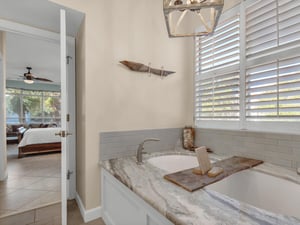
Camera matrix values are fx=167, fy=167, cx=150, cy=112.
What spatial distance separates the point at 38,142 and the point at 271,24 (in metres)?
5.48

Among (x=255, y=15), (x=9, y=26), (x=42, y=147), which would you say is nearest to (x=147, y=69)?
(x=255, y=15)

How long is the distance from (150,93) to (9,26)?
169cm

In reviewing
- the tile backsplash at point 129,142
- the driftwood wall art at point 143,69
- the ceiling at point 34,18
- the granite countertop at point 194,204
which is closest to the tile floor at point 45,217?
the tile backsplash at point 129,142

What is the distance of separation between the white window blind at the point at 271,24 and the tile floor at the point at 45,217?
235 cm

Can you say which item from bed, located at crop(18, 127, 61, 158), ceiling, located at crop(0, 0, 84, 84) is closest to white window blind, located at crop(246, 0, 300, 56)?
ceiling, located at crop(0, 0, 84, 84)

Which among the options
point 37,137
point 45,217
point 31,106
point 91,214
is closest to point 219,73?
point 91,214

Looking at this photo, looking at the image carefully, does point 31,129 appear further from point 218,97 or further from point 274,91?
point 274,91

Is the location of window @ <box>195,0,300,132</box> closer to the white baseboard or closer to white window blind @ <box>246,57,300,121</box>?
white window blind @ <box>246,57,300,121</box>

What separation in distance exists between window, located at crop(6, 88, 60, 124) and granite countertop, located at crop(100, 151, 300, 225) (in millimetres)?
7753

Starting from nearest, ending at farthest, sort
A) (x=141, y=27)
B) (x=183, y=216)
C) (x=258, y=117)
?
1. (x=183, y=216)
2. (x=258, y=117)
3. (x=141, y=27)

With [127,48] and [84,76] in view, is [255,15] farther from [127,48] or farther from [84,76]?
[84,76]

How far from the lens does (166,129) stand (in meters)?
2.23

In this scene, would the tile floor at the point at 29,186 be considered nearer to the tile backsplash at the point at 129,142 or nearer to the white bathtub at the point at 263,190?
the tile backsplash at the point at 129,142

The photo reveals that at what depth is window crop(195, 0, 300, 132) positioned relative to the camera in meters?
1.44
